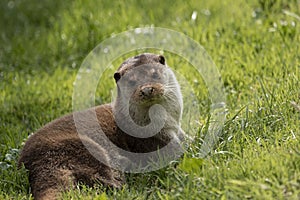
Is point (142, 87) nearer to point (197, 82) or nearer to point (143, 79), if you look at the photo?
point (143, 79)

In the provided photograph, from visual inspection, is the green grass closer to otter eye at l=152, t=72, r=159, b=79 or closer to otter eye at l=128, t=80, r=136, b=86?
otter eye at l=152, t=72, r=159, b=79

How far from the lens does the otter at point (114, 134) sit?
459 centimetres

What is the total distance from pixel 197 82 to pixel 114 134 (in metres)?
A: 1.71

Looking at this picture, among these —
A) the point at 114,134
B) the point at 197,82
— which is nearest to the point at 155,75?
the point at 114,134

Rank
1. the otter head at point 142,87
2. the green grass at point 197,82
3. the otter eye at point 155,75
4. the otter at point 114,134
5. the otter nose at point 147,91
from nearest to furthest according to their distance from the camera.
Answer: the green grass at point 197,82
the otter at point 114,134
the otter nose at point 147,91
the otter head at point 142,87
the otter eye at point 155,75

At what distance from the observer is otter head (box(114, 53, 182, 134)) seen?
489 cm

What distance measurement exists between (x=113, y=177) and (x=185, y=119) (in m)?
1.21

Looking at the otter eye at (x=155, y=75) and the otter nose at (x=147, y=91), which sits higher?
the otter eye at (x=155, y=75)

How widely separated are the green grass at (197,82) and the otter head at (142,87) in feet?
1.25

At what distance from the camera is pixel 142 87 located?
189 inches

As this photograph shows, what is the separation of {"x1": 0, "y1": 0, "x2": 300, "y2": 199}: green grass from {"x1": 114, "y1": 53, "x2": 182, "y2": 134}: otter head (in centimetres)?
38

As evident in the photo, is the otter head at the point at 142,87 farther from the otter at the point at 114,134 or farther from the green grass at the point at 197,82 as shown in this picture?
the green grass at the point at 197,82

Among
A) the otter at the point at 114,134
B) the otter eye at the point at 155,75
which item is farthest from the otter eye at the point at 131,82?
the otter eye at the point at 155,75

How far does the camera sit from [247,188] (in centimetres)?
372
